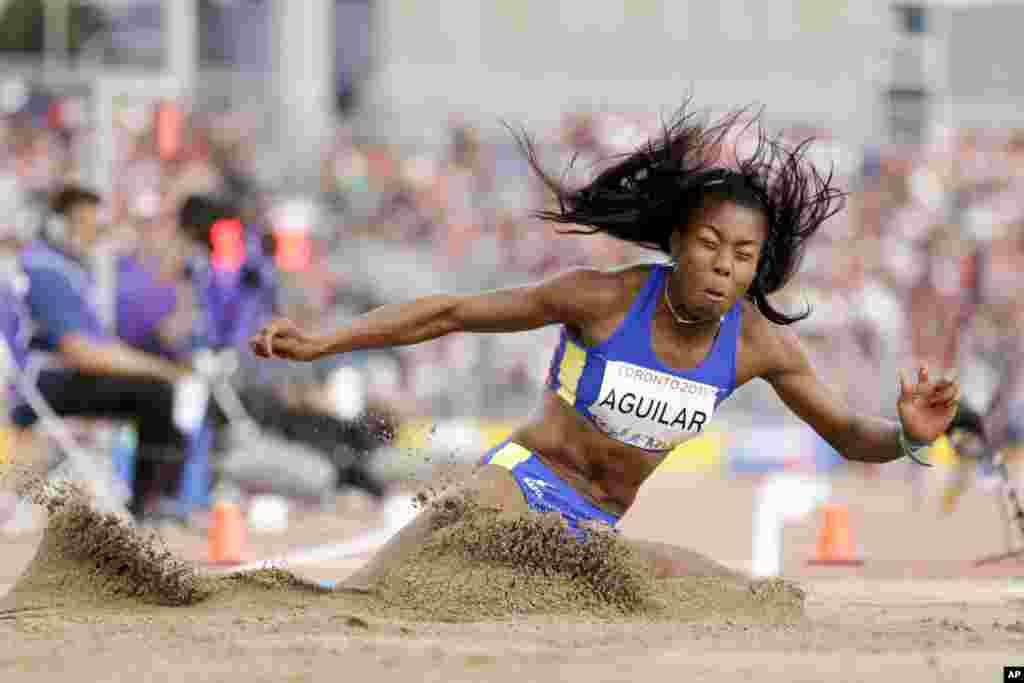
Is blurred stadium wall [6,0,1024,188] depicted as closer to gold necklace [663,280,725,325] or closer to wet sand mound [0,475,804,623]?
gold necklace [663,280,725,325]

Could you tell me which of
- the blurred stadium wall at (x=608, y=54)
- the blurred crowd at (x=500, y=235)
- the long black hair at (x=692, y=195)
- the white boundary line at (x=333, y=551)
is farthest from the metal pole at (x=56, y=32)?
the long black hair at (x=692, y=195)

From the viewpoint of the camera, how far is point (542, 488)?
25.4 feet

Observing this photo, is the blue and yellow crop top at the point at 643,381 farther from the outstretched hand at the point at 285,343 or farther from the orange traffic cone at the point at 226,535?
the orange traffic cone at the point at 226,535

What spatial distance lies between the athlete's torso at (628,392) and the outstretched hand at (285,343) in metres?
1.10

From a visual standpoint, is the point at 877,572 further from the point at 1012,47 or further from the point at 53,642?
the point at 1012,47

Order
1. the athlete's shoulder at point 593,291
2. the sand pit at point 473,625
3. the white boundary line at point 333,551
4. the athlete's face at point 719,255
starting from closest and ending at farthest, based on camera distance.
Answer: the sand pit at point 473,625
the athlete's face at point 719,255
the athlete's shoulder at point 593,291
the white boundary line at point 333,551

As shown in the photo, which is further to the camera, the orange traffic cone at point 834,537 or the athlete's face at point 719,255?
the orange traffic cone at point 834,537

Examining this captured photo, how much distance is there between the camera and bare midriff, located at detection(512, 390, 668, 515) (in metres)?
7.83

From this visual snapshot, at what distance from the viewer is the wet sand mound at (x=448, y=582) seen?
7258mm

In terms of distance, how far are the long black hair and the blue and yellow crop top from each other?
0.66 ft

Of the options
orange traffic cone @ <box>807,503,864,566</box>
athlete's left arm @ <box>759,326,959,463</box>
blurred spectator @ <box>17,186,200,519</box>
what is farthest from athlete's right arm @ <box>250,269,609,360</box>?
blurred spectator @ <box>17,186,200,519</box>

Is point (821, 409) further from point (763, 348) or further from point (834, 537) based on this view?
point (834, 537)

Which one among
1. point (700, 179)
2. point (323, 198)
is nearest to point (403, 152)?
point (323, 198)

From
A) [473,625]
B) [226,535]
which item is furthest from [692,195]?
[226,535]
